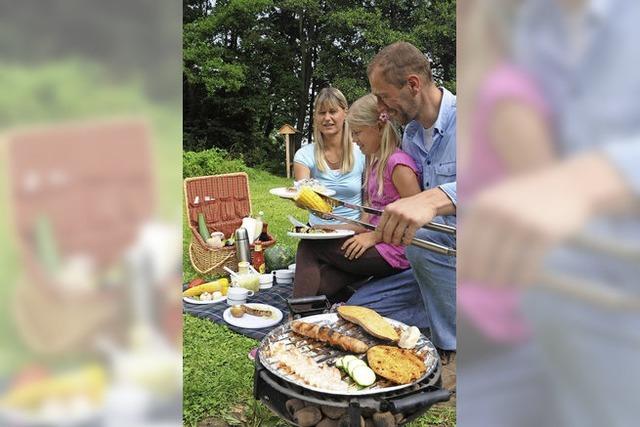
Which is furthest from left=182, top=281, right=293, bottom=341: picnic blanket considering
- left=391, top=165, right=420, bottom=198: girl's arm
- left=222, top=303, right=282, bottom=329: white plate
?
left=391, top=165, right=420, bottom=198: girl's arm

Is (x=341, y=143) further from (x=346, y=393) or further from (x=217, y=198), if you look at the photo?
(x=346, y=393)

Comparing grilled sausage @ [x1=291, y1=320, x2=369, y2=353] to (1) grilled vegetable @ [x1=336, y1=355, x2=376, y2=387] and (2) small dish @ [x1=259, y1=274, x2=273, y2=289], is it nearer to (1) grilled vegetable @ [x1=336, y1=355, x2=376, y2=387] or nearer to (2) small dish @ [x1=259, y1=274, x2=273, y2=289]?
(1) grilled vegetable @ [x1=336, y1=355, x2=376, y2=387]

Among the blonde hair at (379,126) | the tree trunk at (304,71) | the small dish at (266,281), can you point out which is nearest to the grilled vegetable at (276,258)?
the small dish at (266,281)

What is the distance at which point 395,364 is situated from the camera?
2.05 m

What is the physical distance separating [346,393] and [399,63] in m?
1.61
